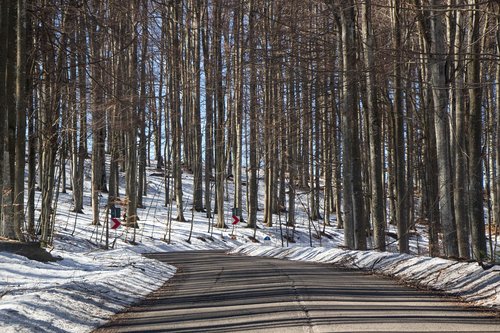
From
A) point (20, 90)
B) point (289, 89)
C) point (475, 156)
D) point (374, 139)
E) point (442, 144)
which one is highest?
point (289, 89)

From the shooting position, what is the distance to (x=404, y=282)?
12008mm

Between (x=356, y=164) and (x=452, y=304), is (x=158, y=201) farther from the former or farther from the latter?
(x=452, y=304)

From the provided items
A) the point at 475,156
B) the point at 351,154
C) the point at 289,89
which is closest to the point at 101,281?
the point at 475,156

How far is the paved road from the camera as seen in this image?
7094 mm

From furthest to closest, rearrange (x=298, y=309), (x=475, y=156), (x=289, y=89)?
(x=289, y=89) < (x=475, y=156) < (x=298, y=309)

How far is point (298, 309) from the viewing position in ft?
27.0

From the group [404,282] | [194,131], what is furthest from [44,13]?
[194,131]

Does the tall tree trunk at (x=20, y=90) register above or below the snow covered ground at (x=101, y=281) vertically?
above

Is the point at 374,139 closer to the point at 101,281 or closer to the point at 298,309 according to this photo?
the point at 101,281

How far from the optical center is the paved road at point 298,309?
23.3 ft

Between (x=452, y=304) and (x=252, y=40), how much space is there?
93.0ft

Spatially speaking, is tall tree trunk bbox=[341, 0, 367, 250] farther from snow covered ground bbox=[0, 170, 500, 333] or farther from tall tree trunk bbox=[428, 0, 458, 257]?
tall tree trunk bbox=[428, 0, 458, 257]

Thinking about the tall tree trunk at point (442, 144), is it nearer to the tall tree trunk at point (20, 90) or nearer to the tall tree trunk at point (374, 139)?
the tall tree trunk at point (374, 139)

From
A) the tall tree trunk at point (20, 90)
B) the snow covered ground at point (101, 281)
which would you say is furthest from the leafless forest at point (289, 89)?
the snow covered ground at point (101, 281)
